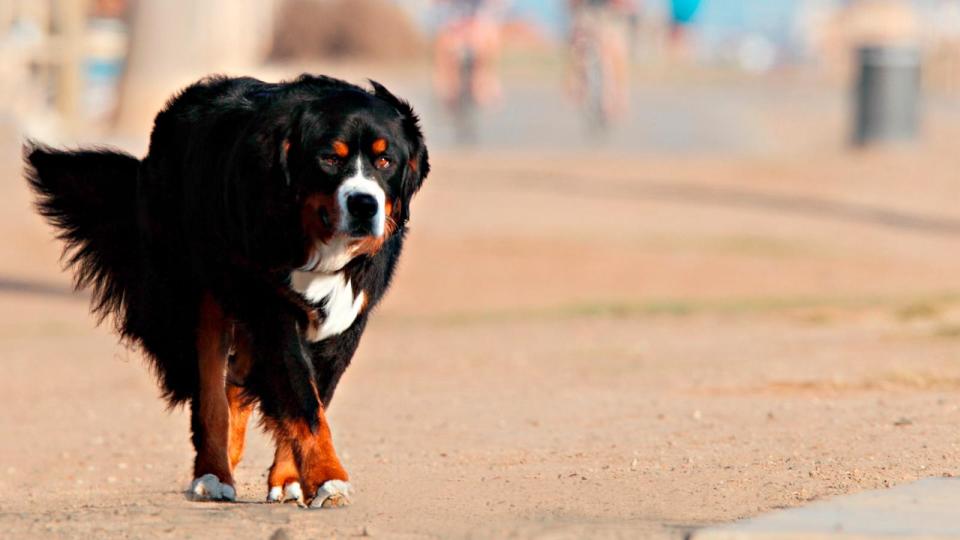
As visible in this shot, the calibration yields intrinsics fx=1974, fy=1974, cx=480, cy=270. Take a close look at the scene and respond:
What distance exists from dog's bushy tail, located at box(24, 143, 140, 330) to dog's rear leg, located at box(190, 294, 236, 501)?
1.75 feet

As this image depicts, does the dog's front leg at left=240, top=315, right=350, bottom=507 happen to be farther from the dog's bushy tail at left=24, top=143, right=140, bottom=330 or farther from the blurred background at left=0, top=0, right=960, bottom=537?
the dog's bushy tail at left=24, top=143, right=140, bottom=330

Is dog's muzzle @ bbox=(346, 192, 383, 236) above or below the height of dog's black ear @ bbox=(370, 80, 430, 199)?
below

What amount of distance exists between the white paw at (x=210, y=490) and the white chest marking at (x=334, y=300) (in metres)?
0.67

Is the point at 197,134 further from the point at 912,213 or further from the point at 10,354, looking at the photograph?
the point at 912,213

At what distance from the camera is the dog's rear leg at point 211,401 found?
649 cm

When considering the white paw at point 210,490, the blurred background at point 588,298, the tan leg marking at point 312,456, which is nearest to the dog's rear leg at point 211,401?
the white paw at point 210,490

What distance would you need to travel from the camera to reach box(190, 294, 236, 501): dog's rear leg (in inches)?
256

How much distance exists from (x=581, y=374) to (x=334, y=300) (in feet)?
13.8

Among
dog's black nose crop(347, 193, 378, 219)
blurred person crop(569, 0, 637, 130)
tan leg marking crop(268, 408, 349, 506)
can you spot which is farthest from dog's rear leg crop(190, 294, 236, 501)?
blurred person crop(569, 0, 637, 130)

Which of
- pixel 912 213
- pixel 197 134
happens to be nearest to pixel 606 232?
pixel 912 213

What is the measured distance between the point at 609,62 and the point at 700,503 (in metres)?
21.3

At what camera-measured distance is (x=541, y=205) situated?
19469 millimetres

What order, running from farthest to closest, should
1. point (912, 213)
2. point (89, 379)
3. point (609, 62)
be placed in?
1. point (609, 62)
2. point (912, 213)
3. point (89, 379)

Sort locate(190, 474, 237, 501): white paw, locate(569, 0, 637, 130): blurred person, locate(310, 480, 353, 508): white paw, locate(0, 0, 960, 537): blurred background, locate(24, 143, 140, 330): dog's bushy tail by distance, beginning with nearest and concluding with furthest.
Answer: locate(310, 480, 353, 508): white paw
locate(190, 474, 237, 501): white paw
locate(0, 0, 960, 537): blurred background
locate(24, 143, 140, 330): dog's bushy tail
locate(569, 0, 637, 130): blurred person
